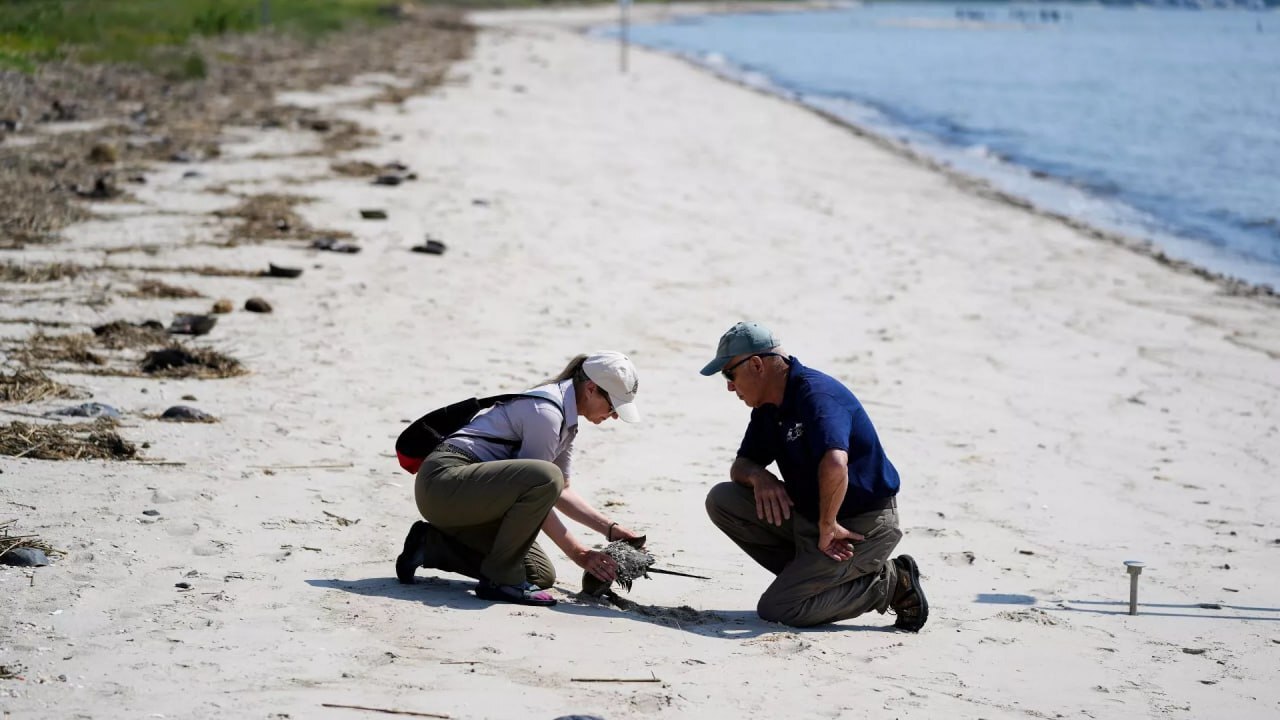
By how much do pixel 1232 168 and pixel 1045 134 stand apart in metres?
5.60

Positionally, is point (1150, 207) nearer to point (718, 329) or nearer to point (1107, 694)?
point (718, 329)

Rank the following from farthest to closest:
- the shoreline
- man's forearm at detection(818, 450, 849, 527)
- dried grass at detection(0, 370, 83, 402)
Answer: the shoreline < dried grass at detection(0, 370, 83, 402) < man's forearm at detection(818, 450, 849, 527)

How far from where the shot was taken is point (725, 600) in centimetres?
570

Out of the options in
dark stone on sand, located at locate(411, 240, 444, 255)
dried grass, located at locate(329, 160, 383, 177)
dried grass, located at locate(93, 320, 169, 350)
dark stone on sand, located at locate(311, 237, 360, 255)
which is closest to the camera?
dried grass, located at locate(93, 320, 169, 350)

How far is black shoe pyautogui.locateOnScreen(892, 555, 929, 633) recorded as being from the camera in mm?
5336

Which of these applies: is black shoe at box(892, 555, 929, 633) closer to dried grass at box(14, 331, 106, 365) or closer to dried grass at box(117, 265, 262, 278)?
dried grass at box(14, 331, 106, 365)

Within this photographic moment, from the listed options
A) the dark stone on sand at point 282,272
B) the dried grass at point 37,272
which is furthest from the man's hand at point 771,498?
the dried grass at point 37,272

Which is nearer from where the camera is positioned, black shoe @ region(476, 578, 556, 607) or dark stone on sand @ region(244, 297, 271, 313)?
black shoe @ region(476, 578, 556, 607)

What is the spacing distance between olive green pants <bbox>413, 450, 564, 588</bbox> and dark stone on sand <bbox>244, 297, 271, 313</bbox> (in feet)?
15.5

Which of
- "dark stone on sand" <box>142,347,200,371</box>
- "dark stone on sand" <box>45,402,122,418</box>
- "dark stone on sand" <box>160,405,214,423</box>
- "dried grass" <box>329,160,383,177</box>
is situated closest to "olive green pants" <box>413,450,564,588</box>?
"dark stone on sand" <box>160,405,214,423</box>

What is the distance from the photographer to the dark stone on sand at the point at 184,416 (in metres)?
7.32

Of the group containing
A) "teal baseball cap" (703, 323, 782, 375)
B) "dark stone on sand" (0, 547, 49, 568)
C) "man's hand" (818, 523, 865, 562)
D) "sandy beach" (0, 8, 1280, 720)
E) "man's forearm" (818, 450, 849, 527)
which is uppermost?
"teal baseball cap" (703, 323, 782, 375)

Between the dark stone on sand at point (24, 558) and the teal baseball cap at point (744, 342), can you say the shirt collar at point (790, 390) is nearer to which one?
the teal baseball cap at point (744, 342)

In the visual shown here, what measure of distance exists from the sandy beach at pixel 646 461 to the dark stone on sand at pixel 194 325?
21cm
